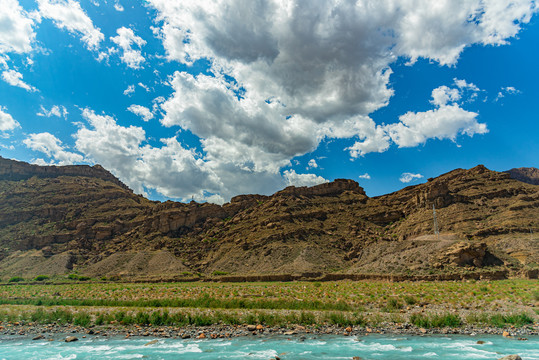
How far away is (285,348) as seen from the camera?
1641cm

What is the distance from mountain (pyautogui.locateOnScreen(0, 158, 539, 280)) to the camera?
56.4 m

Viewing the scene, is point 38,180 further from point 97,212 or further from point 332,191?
point 332,191

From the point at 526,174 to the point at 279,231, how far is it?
153 metres

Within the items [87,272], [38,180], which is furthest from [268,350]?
[38,180]

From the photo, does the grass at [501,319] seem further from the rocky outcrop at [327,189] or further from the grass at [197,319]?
the rocky outcrop at [327,189]

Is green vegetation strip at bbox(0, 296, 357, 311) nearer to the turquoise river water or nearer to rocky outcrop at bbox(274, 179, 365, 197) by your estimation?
the turquoise river water

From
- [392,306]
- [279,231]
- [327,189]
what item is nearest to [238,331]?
[392,306]

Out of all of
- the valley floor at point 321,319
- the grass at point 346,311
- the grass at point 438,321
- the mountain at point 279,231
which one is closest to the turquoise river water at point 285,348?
the valley floor at point 321,319

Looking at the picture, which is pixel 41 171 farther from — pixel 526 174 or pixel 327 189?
pixel 526 174

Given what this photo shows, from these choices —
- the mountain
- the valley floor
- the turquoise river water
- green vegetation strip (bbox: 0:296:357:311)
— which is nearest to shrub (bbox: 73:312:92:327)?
the valley floor

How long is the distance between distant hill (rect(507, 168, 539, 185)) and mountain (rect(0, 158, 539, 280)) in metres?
90.4

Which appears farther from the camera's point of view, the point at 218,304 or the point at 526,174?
the point at 526,174

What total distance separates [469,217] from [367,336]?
6274 centimetres

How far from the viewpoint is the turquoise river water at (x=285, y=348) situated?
49.2ft
